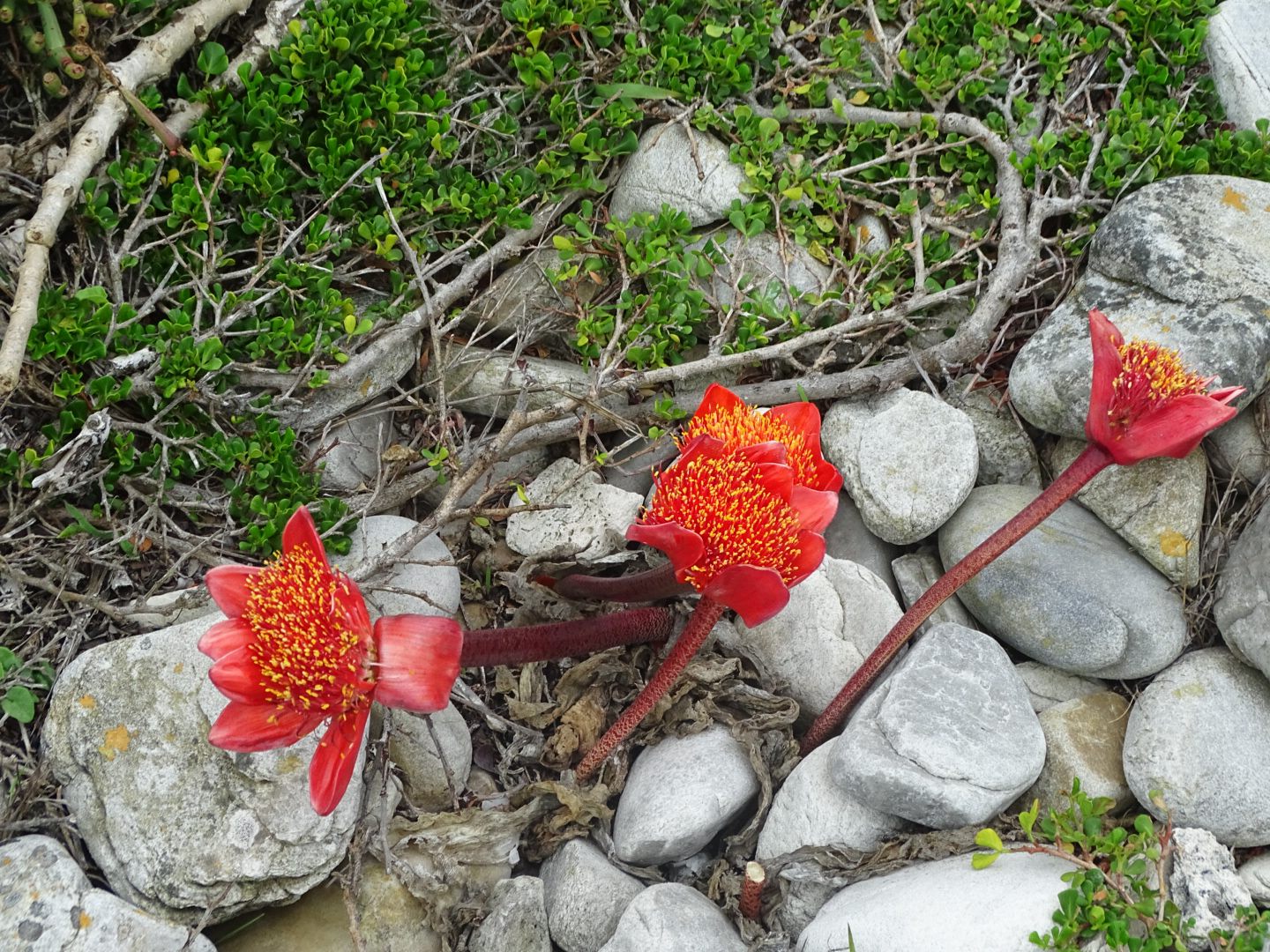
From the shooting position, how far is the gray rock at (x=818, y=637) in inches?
133

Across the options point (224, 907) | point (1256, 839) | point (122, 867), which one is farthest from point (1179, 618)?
point (122, 867)

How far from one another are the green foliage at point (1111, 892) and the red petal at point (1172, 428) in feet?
2.85

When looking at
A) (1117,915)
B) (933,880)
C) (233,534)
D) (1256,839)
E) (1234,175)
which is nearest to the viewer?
(1117,915)

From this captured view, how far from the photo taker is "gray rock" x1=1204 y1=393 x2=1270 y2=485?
11.2 feet

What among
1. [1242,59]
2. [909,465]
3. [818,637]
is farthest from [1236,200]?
[818,637]

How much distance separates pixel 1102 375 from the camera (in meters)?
2.75

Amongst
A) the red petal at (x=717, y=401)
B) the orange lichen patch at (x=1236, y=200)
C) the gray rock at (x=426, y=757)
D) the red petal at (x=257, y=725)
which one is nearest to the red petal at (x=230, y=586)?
the red petal at (x=257, y=725)

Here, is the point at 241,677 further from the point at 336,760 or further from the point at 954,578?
→ the point at 954,578

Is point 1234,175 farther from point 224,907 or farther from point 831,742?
point 224,907

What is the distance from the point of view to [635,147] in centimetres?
400

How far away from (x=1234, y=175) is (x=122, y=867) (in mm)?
4213

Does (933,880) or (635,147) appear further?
(635,147)

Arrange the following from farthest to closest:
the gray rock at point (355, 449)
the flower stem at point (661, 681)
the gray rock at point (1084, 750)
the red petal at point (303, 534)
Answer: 1. the gray rock at point (355, 449)
2. the gray rock at point (1084, 750)
3. the flower stem at point (661, 681)
4. the red petal at point (303, 534)

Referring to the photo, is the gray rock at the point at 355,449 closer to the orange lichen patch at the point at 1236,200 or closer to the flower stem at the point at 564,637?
the flower stem at the point at 564,637
